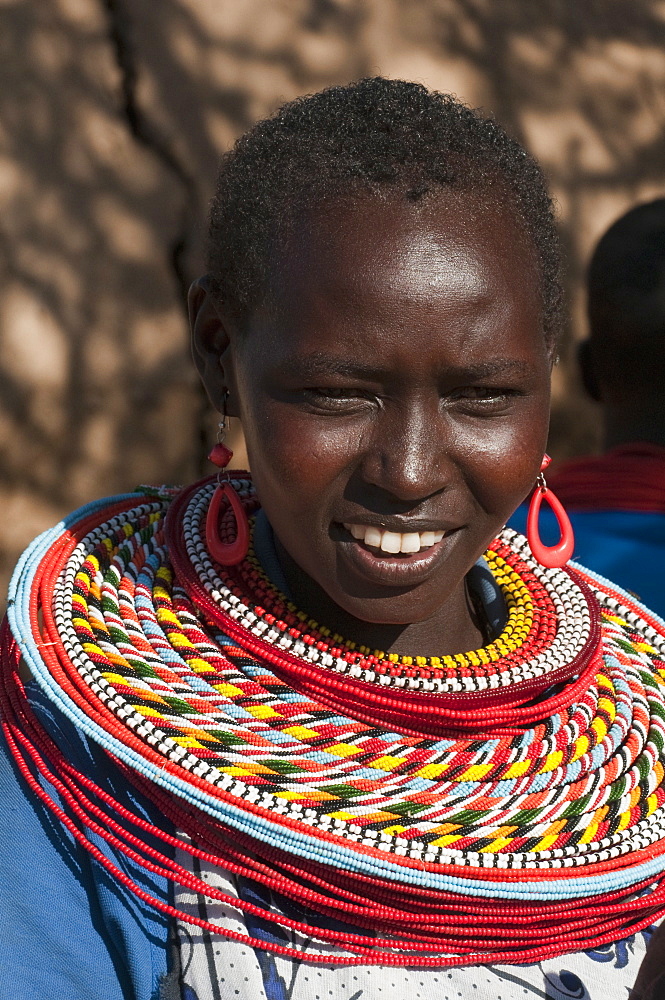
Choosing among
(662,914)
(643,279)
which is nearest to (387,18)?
(643,279)

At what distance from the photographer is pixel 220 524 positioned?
191 centimetres

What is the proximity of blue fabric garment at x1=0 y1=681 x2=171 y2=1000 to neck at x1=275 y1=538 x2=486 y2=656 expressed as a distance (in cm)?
40

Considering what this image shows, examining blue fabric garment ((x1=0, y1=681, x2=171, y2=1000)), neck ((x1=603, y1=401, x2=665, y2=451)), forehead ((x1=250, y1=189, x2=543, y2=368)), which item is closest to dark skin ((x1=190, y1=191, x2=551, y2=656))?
forehead ((x1=250, y1=189, x2=543, y2=368))

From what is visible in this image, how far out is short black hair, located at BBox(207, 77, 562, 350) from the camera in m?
1.53

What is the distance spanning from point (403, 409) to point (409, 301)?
0.46 feet

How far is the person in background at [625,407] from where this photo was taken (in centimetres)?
278

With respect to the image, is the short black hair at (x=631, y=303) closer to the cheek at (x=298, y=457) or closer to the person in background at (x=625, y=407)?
the person in background at (x=625, y=407)

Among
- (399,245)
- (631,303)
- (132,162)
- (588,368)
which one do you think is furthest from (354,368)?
(132,162)

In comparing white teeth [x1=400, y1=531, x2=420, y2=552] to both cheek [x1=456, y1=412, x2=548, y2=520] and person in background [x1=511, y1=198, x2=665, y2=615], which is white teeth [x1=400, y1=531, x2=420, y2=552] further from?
person in background [x1=511, y1=198, x2=665, y2=615]

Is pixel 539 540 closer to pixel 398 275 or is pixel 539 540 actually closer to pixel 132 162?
pixel 398 275

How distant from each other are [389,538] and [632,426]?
1.76 m

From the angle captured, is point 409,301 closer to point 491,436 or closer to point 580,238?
point 491,436

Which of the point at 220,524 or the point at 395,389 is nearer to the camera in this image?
the point at 395,389

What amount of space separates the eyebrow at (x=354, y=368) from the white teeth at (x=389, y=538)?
0.71 ft
